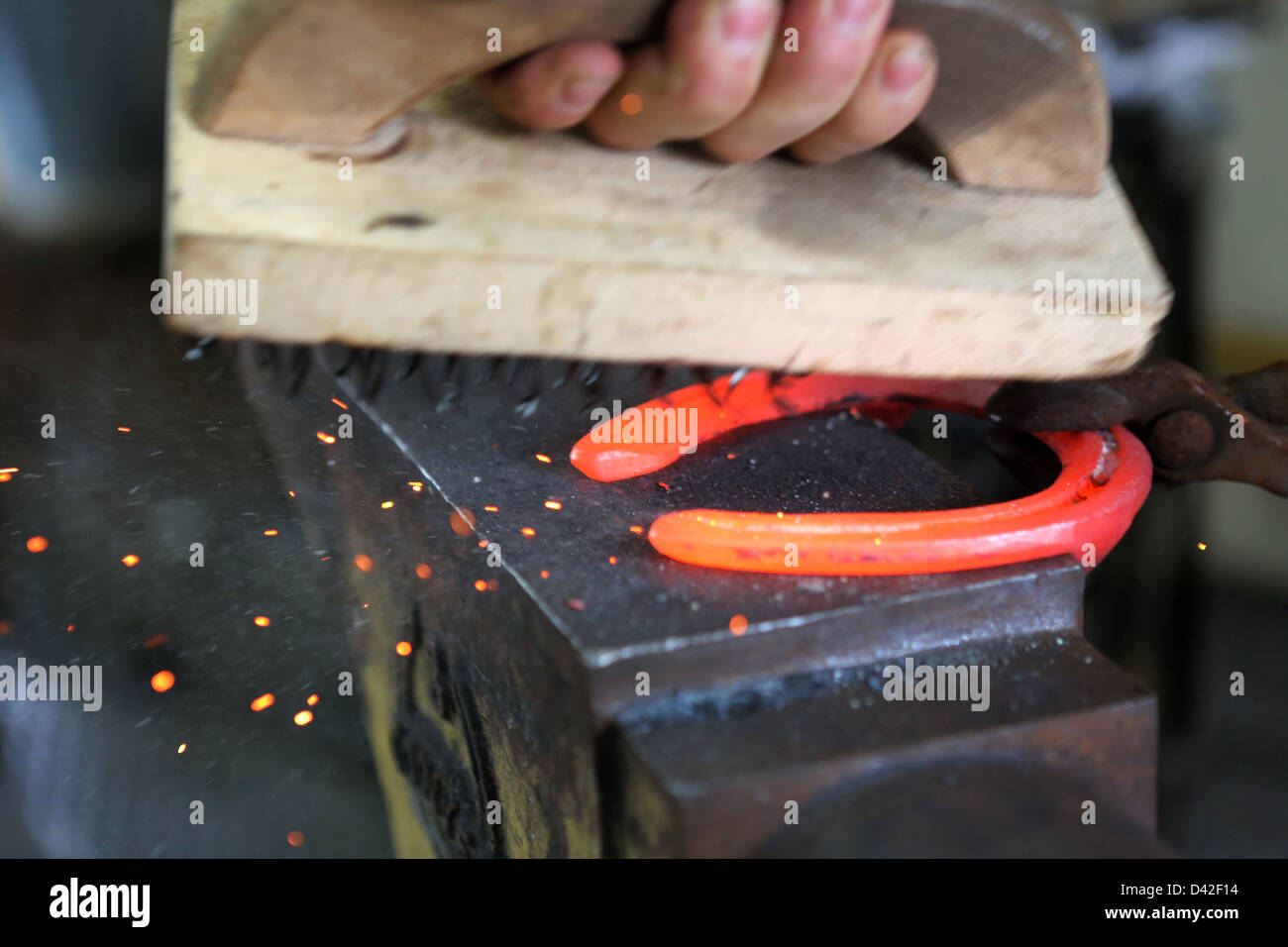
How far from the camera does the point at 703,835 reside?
631 mm

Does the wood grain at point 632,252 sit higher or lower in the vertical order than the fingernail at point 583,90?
lower

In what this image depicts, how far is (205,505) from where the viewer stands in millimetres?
1349

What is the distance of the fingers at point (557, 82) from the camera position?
655 mm

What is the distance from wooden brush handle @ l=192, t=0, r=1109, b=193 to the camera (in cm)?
61

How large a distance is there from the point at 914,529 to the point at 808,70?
0.35 meters

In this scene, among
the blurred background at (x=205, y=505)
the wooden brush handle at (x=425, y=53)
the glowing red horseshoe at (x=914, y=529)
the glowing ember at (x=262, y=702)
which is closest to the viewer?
the wooden brush handle at (x=425, y=53)

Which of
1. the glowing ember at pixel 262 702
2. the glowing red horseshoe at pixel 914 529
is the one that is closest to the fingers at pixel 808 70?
the glowing red horseshoe at pixel 914 529

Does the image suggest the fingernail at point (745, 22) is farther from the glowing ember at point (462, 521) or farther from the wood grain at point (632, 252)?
the glowing ember at point (462, 521)

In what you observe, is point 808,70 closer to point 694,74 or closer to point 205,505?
point 694,74

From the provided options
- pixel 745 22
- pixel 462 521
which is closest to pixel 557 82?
pixel 745 22

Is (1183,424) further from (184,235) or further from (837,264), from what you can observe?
(184,235)

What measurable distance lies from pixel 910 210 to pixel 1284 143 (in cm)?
175
